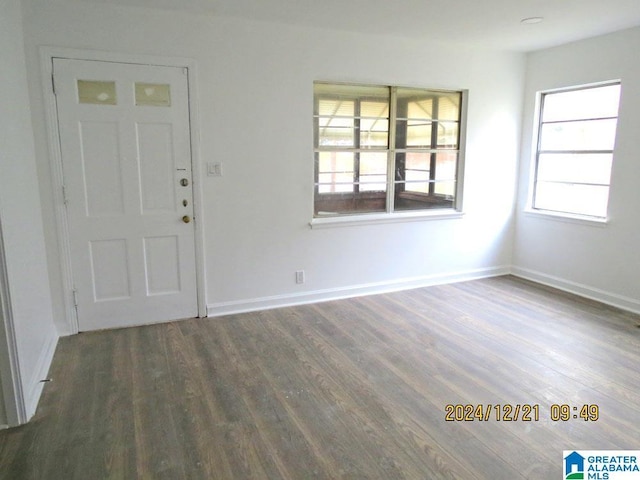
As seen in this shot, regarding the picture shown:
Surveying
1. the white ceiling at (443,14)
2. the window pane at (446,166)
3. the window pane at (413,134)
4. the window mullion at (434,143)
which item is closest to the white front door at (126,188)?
the white ceiling at (443,14)

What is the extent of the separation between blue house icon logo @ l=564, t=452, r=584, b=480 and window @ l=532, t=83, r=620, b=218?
9.96 feet

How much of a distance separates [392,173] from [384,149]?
0.85 ft

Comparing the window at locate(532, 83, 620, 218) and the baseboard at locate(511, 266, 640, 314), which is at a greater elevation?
the window at locate(532, 83, 620, 218)

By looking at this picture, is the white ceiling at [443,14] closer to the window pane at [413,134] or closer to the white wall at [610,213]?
the white wall at [610,213]

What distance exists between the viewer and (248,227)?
3.92 m

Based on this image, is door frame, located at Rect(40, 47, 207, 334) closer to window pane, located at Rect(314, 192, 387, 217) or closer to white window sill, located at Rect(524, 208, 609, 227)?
window pane, located at Rect(314, 192, 387, 217)

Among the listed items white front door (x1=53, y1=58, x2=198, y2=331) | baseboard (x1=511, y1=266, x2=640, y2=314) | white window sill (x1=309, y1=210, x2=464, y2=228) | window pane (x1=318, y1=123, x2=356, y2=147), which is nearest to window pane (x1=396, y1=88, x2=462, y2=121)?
window pane (x1=318, y1=123, x2=356, y2=147)

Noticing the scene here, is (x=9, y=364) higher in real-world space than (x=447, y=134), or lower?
lower

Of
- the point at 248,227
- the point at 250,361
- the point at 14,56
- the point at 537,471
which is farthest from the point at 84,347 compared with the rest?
the point at 537,471

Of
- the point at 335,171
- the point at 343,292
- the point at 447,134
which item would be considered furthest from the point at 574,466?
the point at 447,134

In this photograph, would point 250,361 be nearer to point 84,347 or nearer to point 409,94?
point 84,347

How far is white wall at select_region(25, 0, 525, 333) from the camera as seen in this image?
3332mm

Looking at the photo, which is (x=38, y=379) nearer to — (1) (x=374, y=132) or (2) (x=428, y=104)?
(1) (x=374, y=132)

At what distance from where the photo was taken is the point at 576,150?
455cm
